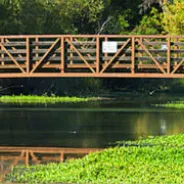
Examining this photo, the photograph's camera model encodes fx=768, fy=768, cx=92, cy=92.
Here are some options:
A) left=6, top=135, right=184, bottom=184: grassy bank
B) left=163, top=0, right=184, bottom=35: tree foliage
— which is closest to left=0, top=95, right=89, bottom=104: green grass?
left=163, top=0, right=184, bottom=35: tree foliage

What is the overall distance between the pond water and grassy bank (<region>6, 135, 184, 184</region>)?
438 cm

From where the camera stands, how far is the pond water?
30.6 meters

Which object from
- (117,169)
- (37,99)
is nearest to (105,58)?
(117,169)

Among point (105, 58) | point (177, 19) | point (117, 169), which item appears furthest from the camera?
point (177, 19)

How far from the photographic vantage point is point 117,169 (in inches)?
853

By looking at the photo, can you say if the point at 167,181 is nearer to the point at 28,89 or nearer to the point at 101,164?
the point at 101,164

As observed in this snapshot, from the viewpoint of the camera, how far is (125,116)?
40.9m

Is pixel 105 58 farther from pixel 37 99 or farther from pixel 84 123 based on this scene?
pixel 37 99

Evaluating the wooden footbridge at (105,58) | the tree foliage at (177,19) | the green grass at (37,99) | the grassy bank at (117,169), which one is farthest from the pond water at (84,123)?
the tree foliage at (177,19)

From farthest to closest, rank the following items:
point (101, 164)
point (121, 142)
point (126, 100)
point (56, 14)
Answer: point (56, 14), point (126, 100), point (121, 142), point (101, 164)

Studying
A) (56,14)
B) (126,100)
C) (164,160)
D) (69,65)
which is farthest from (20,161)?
(56,14)

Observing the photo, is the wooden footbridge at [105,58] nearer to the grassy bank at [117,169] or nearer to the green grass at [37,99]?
the grassy bank at [117,169]

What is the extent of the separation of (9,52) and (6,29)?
1668cm

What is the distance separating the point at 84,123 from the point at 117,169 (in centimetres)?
1594
